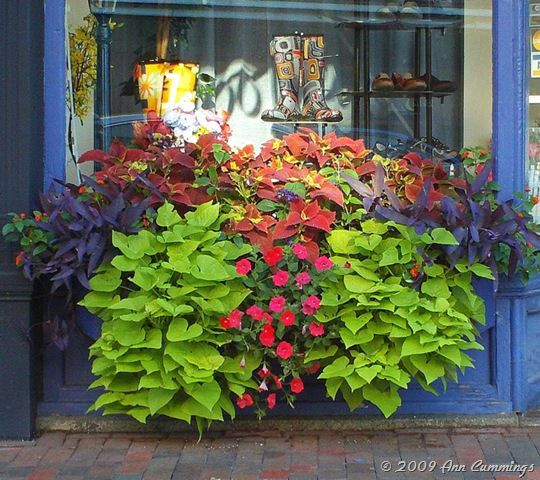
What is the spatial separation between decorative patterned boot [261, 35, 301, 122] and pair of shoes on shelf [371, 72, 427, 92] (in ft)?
1.60

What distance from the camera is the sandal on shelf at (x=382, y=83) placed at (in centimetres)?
581

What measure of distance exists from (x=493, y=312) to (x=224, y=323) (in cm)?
144

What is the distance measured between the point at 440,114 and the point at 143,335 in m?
2.40

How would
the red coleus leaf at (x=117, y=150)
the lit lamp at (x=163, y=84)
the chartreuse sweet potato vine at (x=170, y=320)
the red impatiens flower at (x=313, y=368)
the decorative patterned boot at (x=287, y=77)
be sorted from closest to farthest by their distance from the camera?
the chartreuse sweet potato vine at (x=170, y=320) < the red impatiens flower at (x=313, y=368) < the red coleus leaf at (x=117, y=150) < the lit lamp at (x=163, y=84) < the decorative patterned boot at (x=287, y=77)

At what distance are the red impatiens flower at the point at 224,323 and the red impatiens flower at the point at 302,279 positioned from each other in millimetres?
360

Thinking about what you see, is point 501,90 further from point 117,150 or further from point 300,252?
point 117,150

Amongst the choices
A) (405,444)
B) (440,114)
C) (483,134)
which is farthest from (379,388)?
(440,114)

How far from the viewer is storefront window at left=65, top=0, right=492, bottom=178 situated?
557 cm

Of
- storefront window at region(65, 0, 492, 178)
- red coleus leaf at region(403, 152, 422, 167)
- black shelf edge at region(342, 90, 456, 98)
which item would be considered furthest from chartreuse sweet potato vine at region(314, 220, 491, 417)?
black shelf edge at region(342, 90, 456, 98)

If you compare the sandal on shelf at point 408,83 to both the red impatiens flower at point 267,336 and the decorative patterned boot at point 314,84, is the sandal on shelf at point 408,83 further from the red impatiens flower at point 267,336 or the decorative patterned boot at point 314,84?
the red impatiens flower at point 267,336

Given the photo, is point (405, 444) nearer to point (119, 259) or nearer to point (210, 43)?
point (119, 259)

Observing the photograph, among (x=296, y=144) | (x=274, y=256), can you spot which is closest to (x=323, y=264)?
(x=274, y=256)

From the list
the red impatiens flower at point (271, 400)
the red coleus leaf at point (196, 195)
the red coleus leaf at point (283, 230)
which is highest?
the red coleus leaf at point (196, 195)

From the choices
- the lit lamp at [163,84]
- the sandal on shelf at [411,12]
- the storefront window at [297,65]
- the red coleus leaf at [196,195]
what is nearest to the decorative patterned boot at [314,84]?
the storefront window at [297,65]
